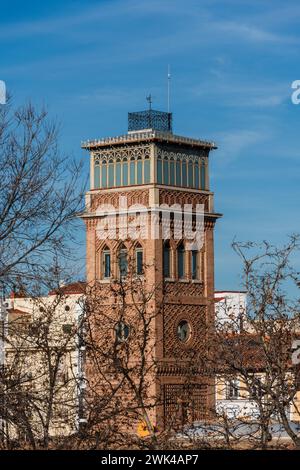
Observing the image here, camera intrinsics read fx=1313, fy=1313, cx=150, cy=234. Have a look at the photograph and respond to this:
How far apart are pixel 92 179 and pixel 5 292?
34.4 metres

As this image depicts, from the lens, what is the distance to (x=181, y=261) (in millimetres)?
53594

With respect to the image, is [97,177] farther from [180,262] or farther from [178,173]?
[180,262]

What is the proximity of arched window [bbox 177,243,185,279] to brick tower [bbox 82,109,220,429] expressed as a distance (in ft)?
0.13

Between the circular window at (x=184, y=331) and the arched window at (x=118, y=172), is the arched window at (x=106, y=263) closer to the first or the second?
the arched window at (x=118, y=172)

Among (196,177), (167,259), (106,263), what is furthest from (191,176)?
(106,263)

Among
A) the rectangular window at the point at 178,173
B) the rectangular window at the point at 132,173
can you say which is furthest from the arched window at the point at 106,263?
the rectangular window at the point at 178,173

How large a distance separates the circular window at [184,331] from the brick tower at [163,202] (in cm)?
3

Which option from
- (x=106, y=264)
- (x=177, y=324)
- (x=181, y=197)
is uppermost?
(x=181, y=197)

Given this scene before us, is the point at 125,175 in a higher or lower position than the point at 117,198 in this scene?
higher

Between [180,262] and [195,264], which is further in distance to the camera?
[195,264]

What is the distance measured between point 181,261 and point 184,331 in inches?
114

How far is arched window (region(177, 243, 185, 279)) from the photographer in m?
53.4

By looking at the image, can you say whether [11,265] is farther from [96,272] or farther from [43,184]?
[96,272]

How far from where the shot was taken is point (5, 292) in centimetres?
1881
